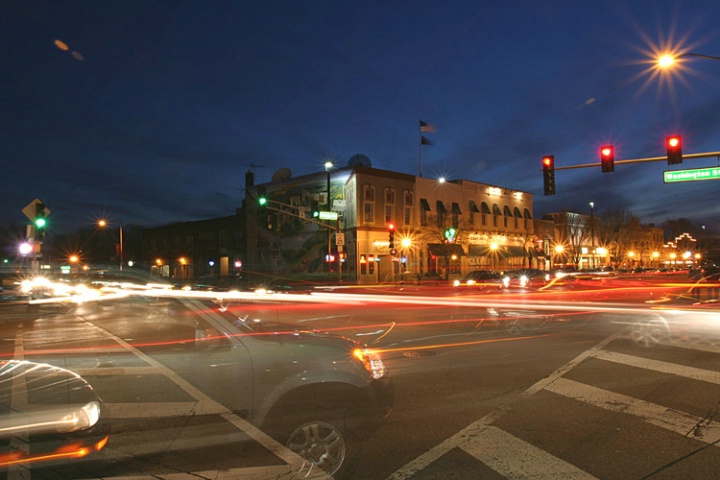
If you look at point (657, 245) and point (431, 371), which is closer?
point (431, 371)

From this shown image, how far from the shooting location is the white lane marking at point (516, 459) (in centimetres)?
439

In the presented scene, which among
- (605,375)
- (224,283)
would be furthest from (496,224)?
(605,375)

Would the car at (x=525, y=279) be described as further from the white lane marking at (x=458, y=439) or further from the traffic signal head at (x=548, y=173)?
the white lane marking at (x=458, y=439)

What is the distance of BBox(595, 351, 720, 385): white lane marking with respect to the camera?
7879mm

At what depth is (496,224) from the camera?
6144 cm

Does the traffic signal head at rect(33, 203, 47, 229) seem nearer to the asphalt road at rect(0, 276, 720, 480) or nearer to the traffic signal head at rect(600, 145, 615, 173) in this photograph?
the asphalt road at rect(0, 276, 720, 480)

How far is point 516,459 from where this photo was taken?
4719 millimetres

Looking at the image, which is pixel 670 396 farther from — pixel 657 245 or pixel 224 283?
pixel 657 245

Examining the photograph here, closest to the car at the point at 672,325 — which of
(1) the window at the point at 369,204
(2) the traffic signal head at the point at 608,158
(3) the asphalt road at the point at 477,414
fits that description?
(3) the asphalt road at the point at 477,414

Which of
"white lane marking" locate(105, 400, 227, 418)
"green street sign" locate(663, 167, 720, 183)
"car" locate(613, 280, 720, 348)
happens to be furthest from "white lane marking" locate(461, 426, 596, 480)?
"green street sign" locate(663, 167, 720, 183)

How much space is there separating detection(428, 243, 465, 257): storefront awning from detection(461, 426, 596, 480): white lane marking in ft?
152

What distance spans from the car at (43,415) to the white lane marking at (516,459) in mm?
3424

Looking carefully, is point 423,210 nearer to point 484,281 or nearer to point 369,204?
point 369,204

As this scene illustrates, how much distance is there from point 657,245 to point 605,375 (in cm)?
11633
